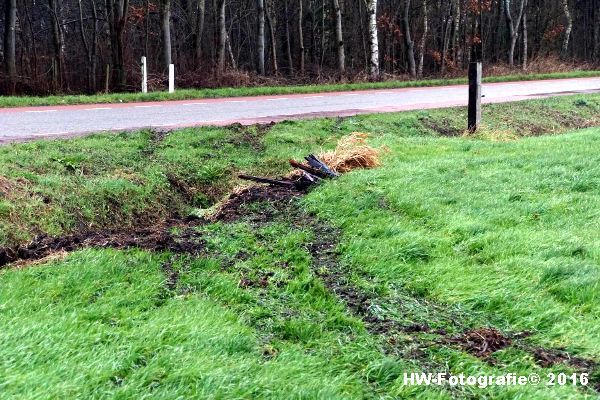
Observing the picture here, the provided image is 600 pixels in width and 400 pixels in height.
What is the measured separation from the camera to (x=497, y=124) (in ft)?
44.7

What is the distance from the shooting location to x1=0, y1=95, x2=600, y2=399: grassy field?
11.3ft

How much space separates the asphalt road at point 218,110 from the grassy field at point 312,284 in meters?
3.11

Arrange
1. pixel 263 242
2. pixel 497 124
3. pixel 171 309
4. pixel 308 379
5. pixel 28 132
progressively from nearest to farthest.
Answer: pixel 308 379
pixel 171 309
pixel 263 242
pixel 28 132
pixel 497 124

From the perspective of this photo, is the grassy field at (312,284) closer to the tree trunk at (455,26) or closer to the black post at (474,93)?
the black post at (474,93)

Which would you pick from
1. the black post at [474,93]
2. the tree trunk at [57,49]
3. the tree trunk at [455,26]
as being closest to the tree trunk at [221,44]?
the tree trunk at [57,49]

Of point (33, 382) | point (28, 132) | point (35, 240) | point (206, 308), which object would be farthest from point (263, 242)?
point (28, 132)

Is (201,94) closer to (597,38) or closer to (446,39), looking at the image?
(446,39)

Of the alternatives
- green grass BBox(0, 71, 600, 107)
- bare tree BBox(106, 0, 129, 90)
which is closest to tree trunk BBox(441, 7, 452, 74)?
green grass BBox(0, 71, 600, 107)

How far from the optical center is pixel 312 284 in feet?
15.9

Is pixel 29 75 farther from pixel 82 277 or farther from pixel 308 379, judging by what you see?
pixel 308 379

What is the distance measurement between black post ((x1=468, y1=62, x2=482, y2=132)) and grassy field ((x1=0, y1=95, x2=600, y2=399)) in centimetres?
323

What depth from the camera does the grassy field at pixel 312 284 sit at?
11.3 ft

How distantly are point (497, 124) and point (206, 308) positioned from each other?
10.7 metres

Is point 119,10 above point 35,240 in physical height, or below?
above
